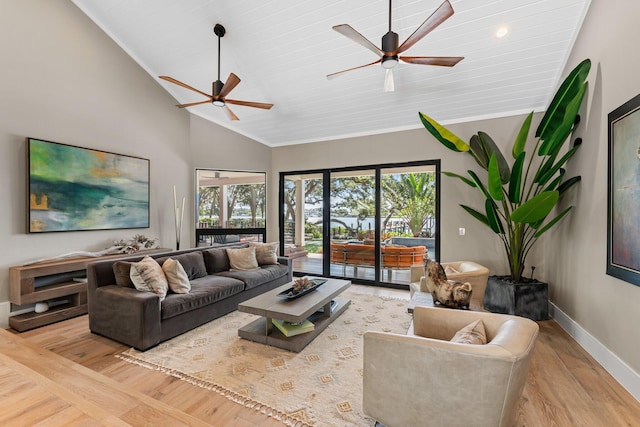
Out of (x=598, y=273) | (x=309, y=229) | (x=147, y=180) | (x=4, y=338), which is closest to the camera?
(x=4, y=338)

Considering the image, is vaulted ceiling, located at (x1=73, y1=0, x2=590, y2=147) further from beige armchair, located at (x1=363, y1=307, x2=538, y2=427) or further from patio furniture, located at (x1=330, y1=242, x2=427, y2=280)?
beige armchair, located at (x1=363, y1=307, x2=538, y2=427)

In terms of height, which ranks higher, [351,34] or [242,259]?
[351,34]

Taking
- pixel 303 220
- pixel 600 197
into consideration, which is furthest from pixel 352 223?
pixel 600 197

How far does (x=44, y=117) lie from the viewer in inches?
137

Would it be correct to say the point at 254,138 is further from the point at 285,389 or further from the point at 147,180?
the point at 285,389

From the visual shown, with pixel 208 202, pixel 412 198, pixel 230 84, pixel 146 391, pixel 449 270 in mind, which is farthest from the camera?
pixel 208 202

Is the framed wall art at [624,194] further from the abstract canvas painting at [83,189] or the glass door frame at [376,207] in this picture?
the abstract canvas painting at [83,189]

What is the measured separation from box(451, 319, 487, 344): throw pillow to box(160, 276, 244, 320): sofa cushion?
2.54m

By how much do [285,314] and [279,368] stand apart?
0.43 meters

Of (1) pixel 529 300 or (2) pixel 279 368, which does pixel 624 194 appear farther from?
(2) pixel 279 368

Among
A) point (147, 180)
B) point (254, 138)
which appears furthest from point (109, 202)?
point (254, 138)

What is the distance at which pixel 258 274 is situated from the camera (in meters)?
4.04

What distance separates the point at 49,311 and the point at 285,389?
3.24 meters

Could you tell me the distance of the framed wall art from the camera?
2.11 metres
